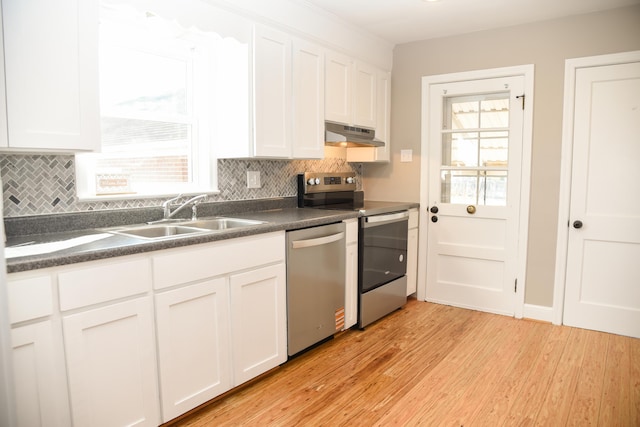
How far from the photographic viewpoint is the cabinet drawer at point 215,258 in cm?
193

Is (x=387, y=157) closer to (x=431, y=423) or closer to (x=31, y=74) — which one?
(x=431, y=423)

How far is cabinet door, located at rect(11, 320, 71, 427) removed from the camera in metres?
1.49

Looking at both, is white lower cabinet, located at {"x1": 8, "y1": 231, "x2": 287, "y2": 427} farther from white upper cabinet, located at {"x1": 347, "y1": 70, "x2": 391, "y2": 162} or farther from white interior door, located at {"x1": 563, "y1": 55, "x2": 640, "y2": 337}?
white interior door, located at {"x1": 563, "y1": 55, "x2": 640, "y2": 337}

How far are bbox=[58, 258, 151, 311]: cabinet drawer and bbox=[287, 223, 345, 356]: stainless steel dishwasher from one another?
0.93 meters

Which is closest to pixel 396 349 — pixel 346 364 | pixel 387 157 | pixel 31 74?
pixel 346 364

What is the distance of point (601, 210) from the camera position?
10.7 ft

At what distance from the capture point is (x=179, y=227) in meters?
2.48

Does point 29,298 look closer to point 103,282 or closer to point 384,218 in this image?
point 103,282

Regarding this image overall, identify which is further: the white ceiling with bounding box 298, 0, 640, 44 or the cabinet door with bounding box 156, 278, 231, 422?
the white ceiling with bounding box 298, 0, 640, 44

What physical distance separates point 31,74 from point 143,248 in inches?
31.8

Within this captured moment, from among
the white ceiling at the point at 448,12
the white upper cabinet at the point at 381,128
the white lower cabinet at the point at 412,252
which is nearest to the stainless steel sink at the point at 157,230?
the white ceiling at the point at 448,12

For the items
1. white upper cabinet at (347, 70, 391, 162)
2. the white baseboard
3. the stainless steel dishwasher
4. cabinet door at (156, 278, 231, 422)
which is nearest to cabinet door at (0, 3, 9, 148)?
cabinet door at (156, 278, 231, 422)

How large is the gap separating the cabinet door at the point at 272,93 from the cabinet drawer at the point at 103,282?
3.89 feet

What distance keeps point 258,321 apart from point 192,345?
1.41ft
